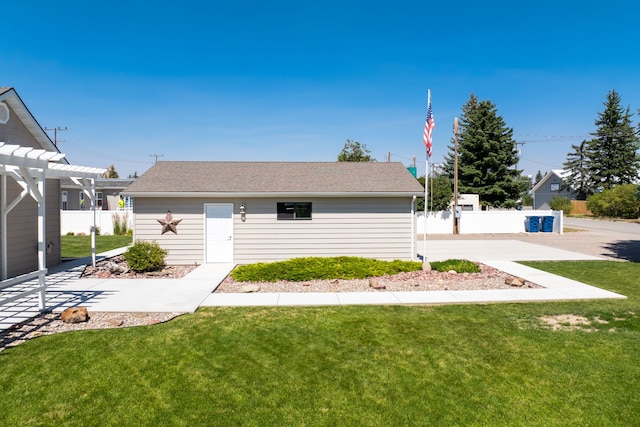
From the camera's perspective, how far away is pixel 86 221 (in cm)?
2447

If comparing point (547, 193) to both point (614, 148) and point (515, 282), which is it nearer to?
point (614, 148)

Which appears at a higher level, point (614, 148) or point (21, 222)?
point (614, 148)

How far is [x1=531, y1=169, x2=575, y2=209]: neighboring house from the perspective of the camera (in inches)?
1973

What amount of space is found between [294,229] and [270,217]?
990 millimetres

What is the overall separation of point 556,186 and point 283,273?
53.9 metres

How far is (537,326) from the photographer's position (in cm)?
725

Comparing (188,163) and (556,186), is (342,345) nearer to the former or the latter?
(188,163)

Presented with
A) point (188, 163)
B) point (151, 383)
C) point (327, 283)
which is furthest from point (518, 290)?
point (188, 163)

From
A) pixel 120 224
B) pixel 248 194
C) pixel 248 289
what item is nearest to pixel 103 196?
pixel 120 224

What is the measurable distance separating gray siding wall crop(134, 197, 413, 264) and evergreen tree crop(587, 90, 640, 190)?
41.6 meters

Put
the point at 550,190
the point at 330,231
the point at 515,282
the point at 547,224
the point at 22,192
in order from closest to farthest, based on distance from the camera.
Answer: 1. the point at 22,192
2. the point at 515,282
3. the point at 330,231
4. the point at 547,224
5. the point at 550,190

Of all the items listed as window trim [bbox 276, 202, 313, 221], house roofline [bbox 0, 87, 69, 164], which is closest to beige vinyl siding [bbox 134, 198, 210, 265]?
window trim [bbox 276, 202, 313, 221]

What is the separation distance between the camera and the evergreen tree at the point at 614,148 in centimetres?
4200

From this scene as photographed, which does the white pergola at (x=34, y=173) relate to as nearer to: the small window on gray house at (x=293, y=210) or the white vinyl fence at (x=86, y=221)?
the small window on gray house at (x=293, y=210)
